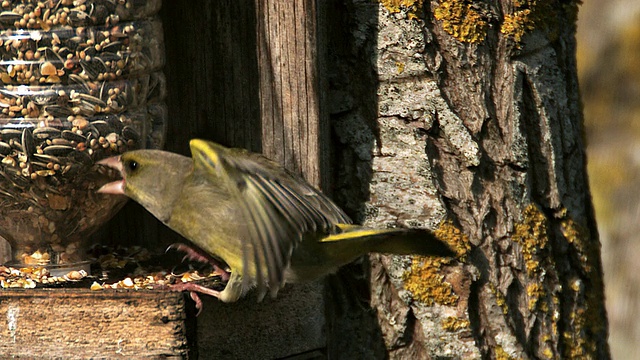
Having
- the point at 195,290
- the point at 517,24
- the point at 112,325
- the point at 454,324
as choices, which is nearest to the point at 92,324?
the point at 112,325

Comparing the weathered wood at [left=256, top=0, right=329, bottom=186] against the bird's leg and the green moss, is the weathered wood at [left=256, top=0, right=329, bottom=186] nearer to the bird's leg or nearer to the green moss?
the bird's leg

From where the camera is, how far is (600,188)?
6.18 m

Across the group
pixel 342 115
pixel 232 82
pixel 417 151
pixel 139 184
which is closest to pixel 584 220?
pixel 417 151

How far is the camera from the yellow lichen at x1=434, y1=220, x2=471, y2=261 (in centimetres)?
343

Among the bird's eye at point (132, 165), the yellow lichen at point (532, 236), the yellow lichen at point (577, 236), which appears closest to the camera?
the bird's eye at point (132, 165)

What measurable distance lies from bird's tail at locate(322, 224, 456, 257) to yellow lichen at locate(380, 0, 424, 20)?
72cm

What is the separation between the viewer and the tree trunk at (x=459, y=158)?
344 centimetres

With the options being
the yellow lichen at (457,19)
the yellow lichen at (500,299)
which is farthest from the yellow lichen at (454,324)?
the yellow lichen at (457,19)

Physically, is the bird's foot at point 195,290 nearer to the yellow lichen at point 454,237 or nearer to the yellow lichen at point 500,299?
the yellow lichen at point 454,237

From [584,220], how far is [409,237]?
0.85m

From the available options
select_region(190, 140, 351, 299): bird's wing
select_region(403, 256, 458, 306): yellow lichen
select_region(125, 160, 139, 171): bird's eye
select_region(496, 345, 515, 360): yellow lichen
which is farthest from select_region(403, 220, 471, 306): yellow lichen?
select_region(125, 160, 139, 171): bird's eye

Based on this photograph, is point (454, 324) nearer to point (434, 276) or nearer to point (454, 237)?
point (434, 276)

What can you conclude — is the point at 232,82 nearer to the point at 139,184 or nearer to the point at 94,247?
the point at 139,184

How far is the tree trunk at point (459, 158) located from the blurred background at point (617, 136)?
2569 mm
